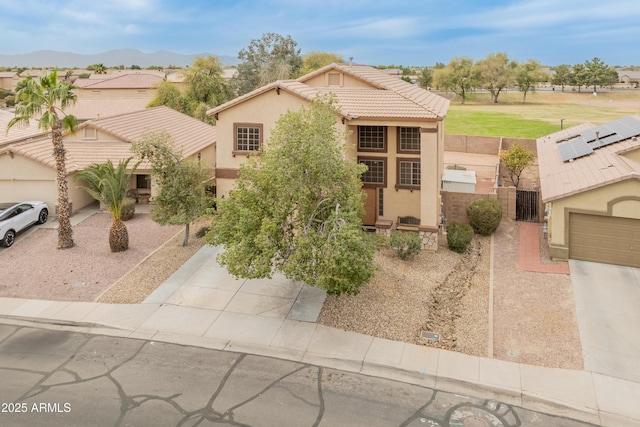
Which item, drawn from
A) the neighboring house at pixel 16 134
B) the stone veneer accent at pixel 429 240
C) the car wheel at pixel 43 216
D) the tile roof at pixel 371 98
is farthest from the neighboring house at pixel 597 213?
the neighboring house at pixel 16 134

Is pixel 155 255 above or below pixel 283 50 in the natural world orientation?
below

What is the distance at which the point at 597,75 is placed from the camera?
108 meters

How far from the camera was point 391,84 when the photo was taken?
26016 millimetres

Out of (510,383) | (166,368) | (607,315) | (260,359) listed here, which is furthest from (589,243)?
(166,368)

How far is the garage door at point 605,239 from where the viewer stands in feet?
65.1

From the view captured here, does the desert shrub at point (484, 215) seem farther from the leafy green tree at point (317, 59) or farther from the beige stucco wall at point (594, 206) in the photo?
the leafy green tree at point (317, 59)

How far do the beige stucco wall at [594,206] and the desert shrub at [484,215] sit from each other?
3374 mm

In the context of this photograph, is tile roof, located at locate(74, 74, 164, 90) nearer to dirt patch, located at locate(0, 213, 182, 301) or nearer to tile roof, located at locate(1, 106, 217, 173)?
tile roof, located at locate(1, 106, 217, 173)

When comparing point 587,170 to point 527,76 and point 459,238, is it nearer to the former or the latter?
point 459,238

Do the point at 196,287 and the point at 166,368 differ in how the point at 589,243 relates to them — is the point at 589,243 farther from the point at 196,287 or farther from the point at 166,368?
the point at 166,368

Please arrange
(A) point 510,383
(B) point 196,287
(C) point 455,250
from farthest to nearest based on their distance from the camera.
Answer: (C) point 455,250 < (B) point 196,287 < (A) point 510,383

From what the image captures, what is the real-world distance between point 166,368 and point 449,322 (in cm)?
875

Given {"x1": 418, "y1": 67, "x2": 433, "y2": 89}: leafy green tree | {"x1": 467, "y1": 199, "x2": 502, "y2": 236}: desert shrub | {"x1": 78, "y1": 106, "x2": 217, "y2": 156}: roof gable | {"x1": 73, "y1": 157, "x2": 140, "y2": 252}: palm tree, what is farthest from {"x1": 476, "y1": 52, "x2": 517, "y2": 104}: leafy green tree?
{"x1": 73, "y1": 157, "x2": 140, "y2": 252}: palm tree

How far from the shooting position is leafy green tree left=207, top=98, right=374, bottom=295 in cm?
1374
